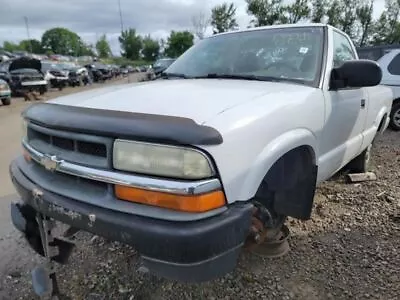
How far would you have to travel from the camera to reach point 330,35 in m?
2.96

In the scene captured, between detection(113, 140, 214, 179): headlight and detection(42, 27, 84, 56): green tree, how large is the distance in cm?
9736

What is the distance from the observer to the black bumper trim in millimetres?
1547

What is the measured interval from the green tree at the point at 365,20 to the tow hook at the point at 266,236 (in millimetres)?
29824

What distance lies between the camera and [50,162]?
1.93 m

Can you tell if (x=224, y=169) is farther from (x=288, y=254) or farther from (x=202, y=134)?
(x=288, y=254)

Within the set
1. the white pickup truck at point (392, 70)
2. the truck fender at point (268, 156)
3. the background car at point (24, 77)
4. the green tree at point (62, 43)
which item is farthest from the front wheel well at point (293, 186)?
the green tree at point (62, 43)

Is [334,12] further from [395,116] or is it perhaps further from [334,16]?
[395,116]

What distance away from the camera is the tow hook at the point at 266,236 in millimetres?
2160

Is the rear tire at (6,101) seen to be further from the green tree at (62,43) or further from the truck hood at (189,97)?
the green tree at (62,43)

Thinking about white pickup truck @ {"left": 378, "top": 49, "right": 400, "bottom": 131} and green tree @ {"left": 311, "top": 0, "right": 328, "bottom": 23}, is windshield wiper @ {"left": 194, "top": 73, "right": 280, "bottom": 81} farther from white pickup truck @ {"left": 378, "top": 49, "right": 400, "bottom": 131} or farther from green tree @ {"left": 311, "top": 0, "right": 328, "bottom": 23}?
green tree @ {"left": 311, "top": 0, "right": 328, "bottom": 23}

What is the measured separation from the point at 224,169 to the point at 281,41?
5.62 ft

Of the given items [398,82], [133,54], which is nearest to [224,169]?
[398,82]

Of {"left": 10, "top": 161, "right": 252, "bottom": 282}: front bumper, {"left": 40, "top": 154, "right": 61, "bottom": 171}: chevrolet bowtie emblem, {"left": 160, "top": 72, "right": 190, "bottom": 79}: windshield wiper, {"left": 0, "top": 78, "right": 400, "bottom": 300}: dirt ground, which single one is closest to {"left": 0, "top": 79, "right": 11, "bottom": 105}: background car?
{"left": 0, "top": 78, "right": 400, "bottom": 300}: dirt ground

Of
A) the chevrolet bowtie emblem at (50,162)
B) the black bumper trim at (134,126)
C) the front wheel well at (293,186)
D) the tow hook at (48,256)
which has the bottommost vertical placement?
the tow hook at (48,256)
